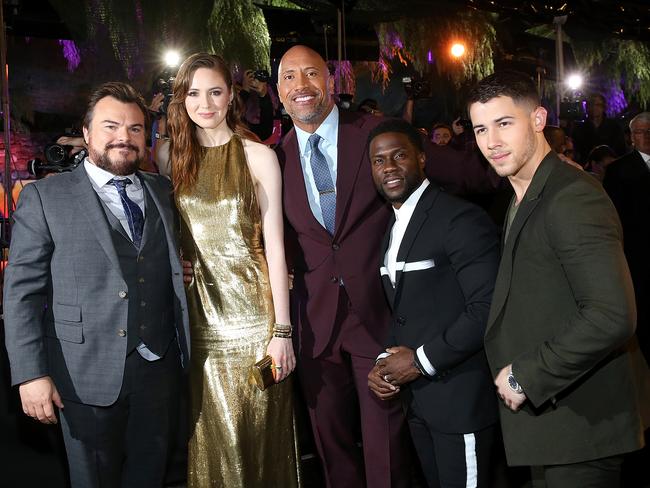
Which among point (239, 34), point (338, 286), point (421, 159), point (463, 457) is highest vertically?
point (239, 34)

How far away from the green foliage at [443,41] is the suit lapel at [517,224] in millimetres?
8313

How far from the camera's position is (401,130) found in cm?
264

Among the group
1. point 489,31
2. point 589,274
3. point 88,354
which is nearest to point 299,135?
point 88,354

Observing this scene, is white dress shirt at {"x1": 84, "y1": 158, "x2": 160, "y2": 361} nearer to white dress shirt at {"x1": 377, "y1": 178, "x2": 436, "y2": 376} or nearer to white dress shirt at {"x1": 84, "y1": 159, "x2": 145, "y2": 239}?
white dress shirt at {"x1": 84, "y1": 159, "x2": 145, "y2": 239}

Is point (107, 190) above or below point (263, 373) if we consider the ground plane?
above

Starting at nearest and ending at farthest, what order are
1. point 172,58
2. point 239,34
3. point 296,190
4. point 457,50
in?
point 296,190
point 172,58
point 239,34
point 457,50

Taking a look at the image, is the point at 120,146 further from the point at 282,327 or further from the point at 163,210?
the point at 282,327

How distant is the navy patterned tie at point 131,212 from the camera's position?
2.60 m

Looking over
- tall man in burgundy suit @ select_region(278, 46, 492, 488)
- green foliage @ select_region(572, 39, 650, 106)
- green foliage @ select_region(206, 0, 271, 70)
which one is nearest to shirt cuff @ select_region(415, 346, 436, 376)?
tall man in burgundy suit @ select_region(278, 46, 492, 488)

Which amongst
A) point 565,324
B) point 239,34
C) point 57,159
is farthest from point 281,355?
point 239,34

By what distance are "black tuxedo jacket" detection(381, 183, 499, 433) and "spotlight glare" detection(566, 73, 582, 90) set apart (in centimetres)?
964

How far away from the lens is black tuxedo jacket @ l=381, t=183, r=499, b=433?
2359mm

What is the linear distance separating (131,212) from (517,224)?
1.37 meters

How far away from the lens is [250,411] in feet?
9.40
